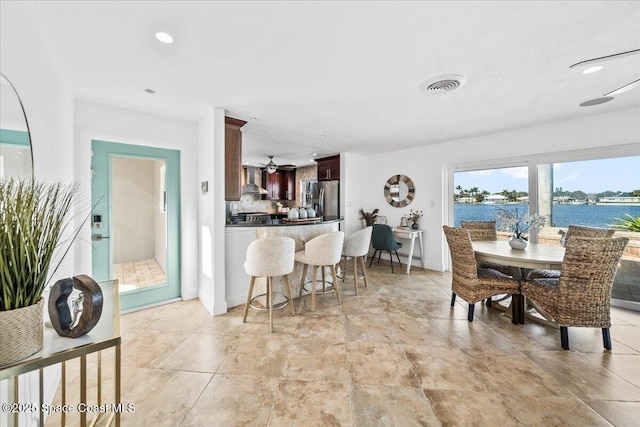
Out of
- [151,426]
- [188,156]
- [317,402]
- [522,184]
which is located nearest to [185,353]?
[151,426]

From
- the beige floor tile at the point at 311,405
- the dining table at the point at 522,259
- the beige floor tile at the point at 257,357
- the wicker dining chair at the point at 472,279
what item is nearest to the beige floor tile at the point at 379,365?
the beige floor tile at the point at 311,405

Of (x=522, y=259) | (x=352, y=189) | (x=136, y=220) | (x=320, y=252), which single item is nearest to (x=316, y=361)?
(x=320, y=252)

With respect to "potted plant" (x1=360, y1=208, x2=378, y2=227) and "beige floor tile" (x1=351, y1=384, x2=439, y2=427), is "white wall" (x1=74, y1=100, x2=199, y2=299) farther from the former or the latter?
"potted plant" (x1=360, y1=208, x2=378, y2=227)

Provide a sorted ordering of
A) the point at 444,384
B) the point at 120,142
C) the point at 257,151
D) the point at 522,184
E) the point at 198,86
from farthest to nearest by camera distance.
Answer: the point at 257,151 < the point at 522,184 < the point at 120,142 < the point at 198,86 < the point at 444,384

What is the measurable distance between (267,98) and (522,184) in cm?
397

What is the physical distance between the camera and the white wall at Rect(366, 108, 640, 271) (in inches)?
121

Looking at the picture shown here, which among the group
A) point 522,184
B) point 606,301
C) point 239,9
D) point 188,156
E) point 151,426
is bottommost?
point 151,426

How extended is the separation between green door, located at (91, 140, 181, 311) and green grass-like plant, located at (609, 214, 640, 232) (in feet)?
18.5

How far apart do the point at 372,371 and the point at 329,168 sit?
14.4 ft

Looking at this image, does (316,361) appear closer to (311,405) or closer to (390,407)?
(311,405)

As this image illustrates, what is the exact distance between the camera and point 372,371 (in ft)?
6.20

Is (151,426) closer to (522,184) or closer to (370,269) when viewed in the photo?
(370,269)

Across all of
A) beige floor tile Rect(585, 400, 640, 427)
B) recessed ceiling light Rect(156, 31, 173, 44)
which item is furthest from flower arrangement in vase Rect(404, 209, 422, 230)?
recessed ceiling light Rect(156, 31, 173, 44)

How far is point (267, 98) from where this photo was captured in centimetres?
257
